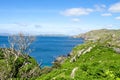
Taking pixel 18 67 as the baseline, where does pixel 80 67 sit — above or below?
above

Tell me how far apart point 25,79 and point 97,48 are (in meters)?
19.1

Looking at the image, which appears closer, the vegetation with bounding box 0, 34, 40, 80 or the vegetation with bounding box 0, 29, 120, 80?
the vegetation with bounding box 0, 29, 120, 80

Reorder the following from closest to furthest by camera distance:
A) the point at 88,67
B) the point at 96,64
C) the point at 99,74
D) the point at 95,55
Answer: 1. the point at 99,74
2. the point at 88,67
3. the point at 96,64
4. the point at 95,55

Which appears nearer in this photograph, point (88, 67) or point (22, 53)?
point (88, 67)

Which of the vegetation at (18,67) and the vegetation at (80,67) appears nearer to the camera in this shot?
the vegetation at (80,67)

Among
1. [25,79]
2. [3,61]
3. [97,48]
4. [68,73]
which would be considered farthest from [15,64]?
[68,73]

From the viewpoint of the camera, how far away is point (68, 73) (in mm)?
32125

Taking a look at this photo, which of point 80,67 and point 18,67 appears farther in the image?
point 18,67

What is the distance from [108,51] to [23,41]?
3168 centimetres

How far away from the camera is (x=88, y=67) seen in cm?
3123

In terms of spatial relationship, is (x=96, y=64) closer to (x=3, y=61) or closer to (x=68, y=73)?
(x=68, y=73)

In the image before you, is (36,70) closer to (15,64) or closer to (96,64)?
(15,64)

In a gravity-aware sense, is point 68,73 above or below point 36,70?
above

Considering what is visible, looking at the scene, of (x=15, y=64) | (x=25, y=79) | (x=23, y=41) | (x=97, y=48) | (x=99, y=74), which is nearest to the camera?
(x=99, y=74)
